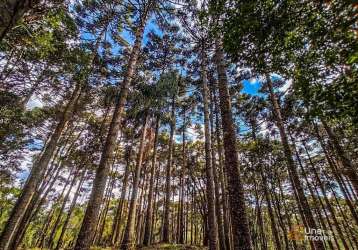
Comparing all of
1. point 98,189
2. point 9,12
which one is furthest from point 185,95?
point 9,12

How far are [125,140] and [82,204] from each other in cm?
1996

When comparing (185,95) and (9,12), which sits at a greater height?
(185,95)

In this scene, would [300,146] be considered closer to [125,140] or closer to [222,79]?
[222,79]

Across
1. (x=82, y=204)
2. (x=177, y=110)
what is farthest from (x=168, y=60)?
(x=82, y=204)

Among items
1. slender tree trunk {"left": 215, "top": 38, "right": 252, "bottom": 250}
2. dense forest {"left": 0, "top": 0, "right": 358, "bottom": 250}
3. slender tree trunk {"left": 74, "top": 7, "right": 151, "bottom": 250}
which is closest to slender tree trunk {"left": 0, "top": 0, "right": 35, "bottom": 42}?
dense forest {"left": 0, "top": 0, "right": 358, "bottom": 250}

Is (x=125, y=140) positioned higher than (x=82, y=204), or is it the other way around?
(x=125, y=140)

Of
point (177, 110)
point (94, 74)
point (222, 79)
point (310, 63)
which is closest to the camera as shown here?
point (310, 63)

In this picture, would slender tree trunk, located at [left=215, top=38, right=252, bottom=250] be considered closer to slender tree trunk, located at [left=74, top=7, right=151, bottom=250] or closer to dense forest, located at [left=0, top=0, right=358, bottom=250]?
dense forest, located at [left=0, top=0, right=358, bottom=250]

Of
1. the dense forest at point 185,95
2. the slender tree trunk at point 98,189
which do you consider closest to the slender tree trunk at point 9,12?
the dense forest at point 185,95

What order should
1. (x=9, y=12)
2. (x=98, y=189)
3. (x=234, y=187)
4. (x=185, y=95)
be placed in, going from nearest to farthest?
1. (x=9, y=12)
2. (x=234, y=187)
3. (x=98, y=189)
4. (x=185, y=95)

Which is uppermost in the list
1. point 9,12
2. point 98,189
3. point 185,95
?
point 185,95

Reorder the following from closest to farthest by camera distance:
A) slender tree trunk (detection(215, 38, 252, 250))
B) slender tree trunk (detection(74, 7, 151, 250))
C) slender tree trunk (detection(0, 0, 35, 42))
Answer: slender tree trunk (detection(0, 0, 35, 42)) → slender tree trunk (detection(215, 38, 252, 250)) → slender tree trunk (detection(74, 7, 151, 250))

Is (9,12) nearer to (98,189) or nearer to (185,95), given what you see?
(98,189)

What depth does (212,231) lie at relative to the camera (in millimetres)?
7395
